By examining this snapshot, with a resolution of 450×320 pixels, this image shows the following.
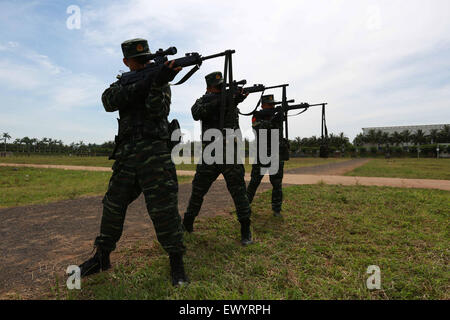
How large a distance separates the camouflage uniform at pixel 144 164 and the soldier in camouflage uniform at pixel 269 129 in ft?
8.60

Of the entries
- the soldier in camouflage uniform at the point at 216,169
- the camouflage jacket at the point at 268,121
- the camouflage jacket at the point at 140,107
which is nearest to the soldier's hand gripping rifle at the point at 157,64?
the camouflage jacket at the point at 140,107

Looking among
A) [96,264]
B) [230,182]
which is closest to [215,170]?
[230,182]

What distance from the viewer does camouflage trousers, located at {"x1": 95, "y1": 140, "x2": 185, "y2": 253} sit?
231 centimetres

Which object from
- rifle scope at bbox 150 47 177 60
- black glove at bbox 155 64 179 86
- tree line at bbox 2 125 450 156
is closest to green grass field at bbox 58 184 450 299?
black glove at bbox 155 64 179 86

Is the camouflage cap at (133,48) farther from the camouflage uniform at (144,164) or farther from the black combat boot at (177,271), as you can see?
the black combat boot at (177,271)

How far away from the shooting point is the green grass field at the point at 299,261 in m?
2.19

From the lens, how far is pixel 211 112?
351 cm

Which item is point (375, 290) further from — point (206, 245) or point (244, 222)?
point (206, 245)

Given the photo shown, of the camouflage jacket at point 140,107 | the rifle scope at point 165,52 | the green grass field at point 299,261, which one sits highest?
the rifle scope at point 165,52

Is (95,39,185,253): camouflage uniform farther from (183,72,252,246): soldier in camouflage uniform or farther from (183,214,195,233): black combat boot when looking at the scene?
(183,214,195,233): black combat boot

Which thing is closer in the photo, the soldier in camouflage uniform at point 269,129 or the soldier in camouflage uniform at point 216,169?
the soldier in camouflage uniform at point 216,169

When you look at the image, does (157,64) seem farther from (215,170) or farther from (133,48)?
(215,170)

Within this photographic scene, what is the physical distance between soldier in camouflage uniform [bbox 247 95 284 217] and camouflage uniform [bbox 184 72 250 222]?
4.21 feet

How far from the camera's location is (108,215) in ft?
8.03
